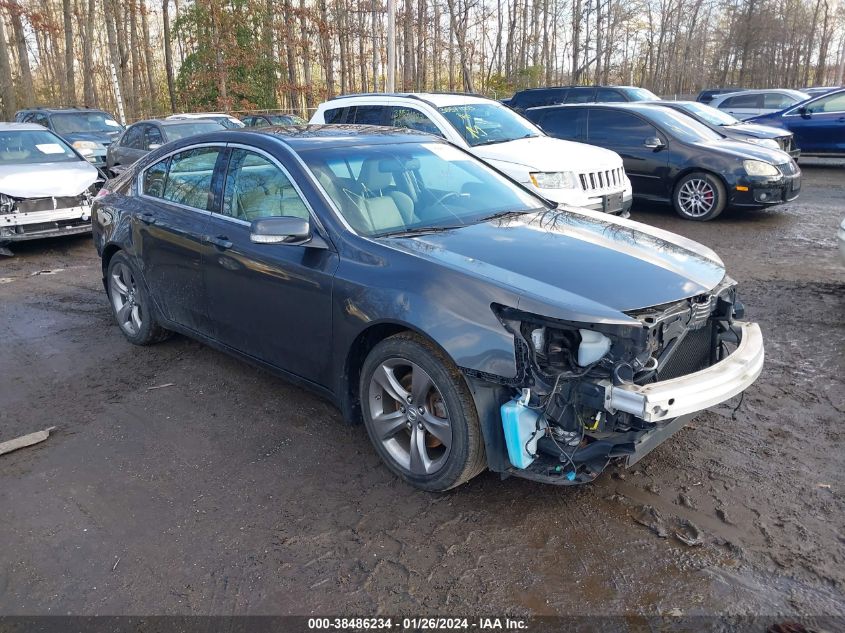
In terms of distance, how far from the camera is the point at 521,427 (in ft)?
9.73

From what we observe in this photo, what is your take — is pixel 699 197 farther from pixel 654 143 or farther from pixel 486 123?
pixel 486 123

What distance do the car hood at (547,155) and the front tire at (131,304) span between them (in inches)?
181

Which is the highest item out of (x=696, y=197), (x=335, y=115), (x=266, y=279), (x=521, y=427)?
(x=335, y=115)

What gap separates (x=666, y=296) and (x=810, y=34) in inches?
2209

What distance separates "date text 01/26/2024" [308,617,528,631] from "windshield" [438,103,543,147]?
7.42 metres

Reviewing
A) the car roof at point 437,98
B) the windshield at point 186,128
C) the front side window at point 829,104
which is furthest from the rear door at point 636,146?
the front side window at point 829,104

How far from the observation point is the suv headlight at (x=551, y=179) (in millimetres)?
8469

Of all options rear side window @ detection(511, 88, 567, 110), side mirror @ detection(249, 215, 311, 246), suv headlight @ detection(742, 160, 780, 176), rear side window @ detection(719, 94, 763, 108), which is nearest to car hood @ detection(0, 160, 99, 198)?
side mirror @ detection(249, 215, 311, 246)

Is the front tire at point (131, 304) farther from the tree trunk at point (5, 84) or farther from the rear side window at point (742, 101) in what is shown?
the tree trunk at point (5, 84)

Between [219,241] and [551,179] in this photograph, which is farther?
[551,179]

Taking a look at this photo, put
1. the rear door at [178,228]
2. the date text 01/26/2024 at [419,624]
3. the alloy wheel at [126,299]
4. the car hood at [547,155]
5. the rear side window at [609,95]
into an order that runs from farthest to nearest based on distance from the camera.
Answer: the rear side window at [609,95]
the car hood at [547,155]
the alloy wheel at [126,299]
the rear door at [178,228]
the date text 01/26/2024 at [419,624]

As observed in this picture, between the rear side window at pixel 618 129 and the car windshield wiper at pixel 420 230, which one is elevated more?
the rear side window at pixel 618 129

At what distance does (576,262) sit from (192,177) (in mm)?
2906

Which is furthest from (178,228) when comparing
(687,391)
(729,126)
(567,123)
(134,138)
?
(729,126)
